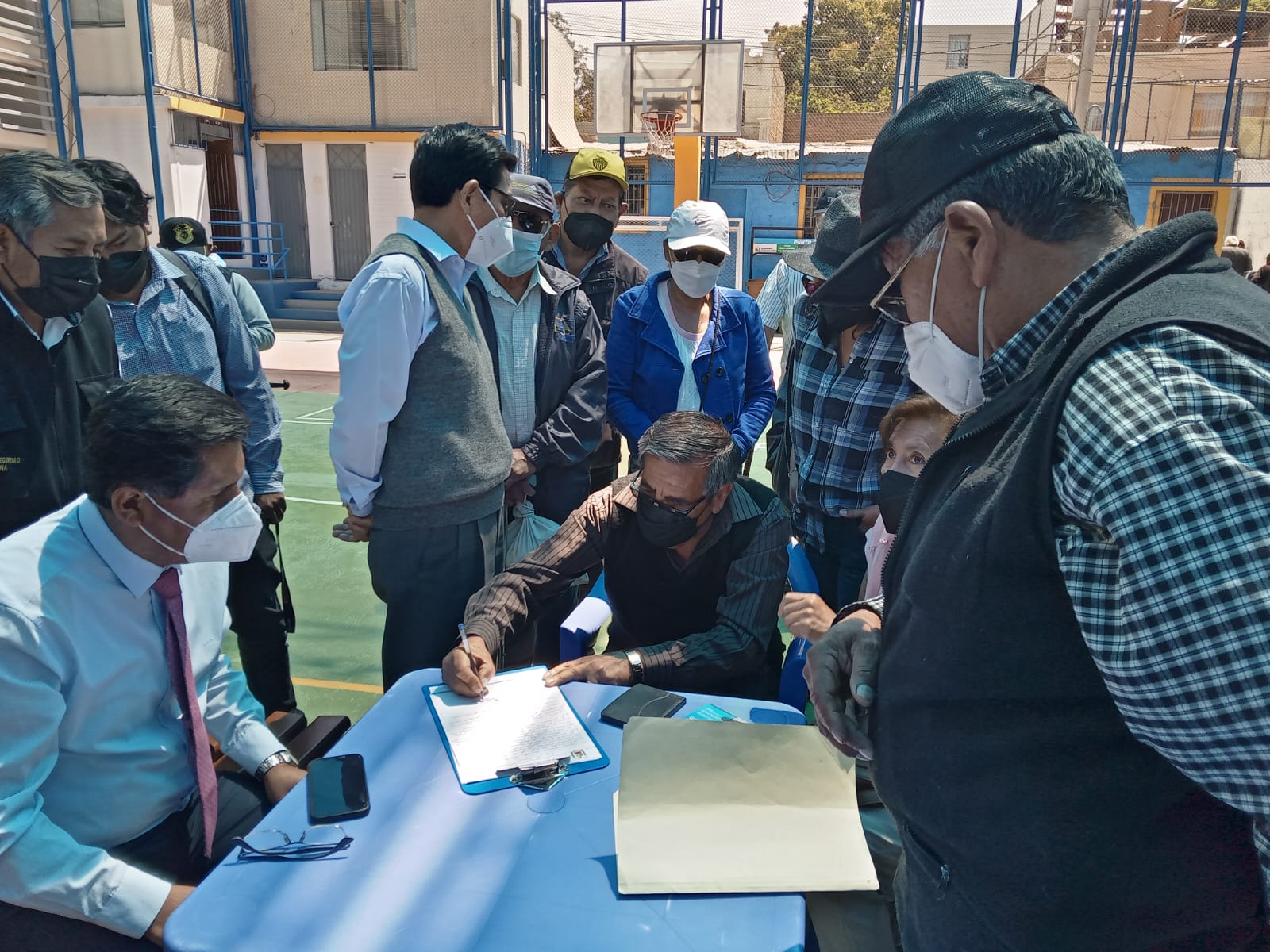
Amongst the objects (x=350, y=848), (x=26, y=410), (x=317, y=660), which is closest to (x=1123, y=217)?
(x=350, y=848)

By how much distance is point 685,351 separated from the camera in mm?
3467

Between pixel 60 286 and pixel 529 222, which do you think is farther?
pixel 529 222

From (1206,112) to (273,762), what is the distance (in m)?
24.9

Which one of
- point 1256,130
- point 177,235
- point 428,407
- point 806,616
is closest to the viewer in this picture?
point 806,616

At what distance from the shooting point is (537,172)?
15336 mm

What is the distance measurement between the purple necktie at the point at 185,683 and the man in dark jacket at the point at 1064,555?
1379 millimetres

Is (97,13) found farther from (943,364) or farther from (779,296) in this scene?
(943,364)

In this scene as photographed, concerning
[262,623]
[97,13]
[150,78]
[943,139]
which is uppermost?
[97,13]

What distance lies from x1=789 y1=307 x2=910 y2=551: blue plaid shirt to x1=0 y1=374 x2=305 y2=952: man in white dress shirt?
174 cm

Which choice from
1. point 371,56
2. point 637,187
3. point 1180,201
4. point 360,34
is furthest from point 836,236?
point 1180,201

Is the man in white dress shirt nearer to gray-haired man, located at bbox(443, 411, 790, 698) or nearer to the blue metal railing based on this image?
gray-haired man, located at bbox(443, 411, 790, 698)

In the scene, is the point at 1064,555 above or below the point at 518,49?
below

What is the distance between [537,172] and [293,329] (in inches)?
191

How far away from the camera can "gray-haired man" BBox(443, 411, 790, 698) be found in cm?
239
